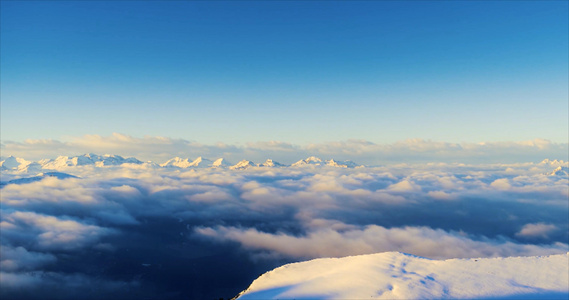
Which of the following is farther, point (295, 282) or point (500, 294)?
point (295, 282)

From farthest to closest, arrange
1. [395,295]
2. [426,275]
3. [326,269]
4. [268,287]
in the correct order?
[326,269] < [268,287] < [426,275] < [395,295]

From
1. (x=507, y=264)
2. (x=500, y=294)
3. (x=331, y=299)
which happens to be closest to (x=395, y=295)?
(x=331, y=299)

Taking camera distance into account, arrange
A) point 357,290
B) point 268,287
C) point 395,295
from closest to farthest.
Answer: point 395,295 < point 357,290 < point 268,287

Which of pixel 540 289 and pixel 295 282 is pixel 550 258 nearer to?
pixel 540 289

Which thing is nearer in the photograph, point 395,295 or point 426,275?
point 395,295

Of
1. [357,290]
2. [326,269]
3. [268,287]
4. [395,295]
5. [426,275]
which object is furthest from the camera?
[326,269]

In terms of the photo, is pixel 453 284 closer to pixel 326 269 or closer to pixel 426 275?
pixel 426 275

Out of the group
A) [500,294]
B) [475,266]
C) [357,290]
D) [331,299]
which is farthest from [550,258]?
[331,299]
